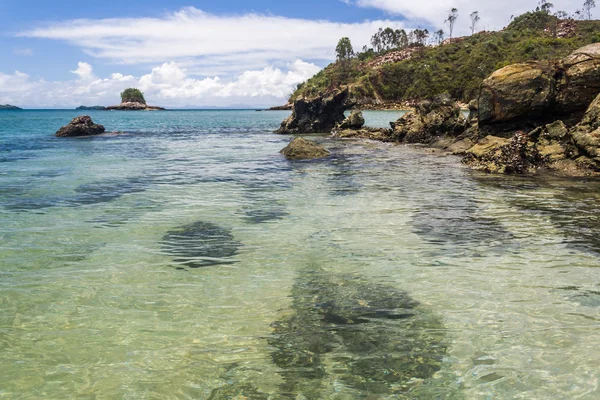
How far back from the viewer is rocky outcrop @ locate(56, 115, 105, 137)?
1848 inches

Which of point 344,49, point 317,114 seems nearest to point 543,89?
point 317,114

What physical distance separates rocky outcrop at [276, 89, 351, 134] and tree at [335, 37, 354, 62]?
154126mm

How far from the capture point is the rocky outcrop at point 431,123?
109 feet

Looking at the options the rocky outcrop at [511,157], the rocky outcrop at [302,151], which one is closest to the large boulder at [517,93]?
the rocky outcrop at [511,157]

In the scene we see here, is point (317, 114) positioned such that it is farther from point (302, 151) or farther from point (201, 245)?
point (201, 245)

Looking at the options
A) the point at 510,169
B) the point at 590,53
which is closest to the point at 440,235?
the point at 510,169

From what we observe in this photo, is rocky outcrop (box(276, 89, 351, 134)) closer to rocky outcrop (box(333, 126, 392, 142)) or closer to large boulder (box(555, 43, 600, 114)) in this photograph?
rocky outcrop (box(333, 126, 392, 142))

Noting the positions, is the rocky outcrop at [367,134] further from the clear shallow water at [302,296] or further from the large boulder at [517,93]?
the clear shallow water at [302,296]

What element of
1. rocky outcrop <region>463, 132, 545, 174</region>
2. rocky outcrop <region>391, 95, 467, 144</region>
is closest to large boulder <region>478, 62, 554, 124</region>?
rocky outcrop <region>463, 132, 545, 174</region>

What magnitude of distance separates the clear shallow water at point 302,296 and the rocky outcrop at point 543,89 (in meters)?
9.33

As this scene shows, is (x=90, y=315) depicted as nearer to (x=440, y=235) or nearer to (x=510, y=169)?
(x=440, y=235)

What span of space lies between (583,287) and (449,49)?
558 ft

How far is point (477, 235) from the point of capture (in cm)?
1035

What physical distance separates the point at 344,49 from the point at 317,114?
6146 inches
